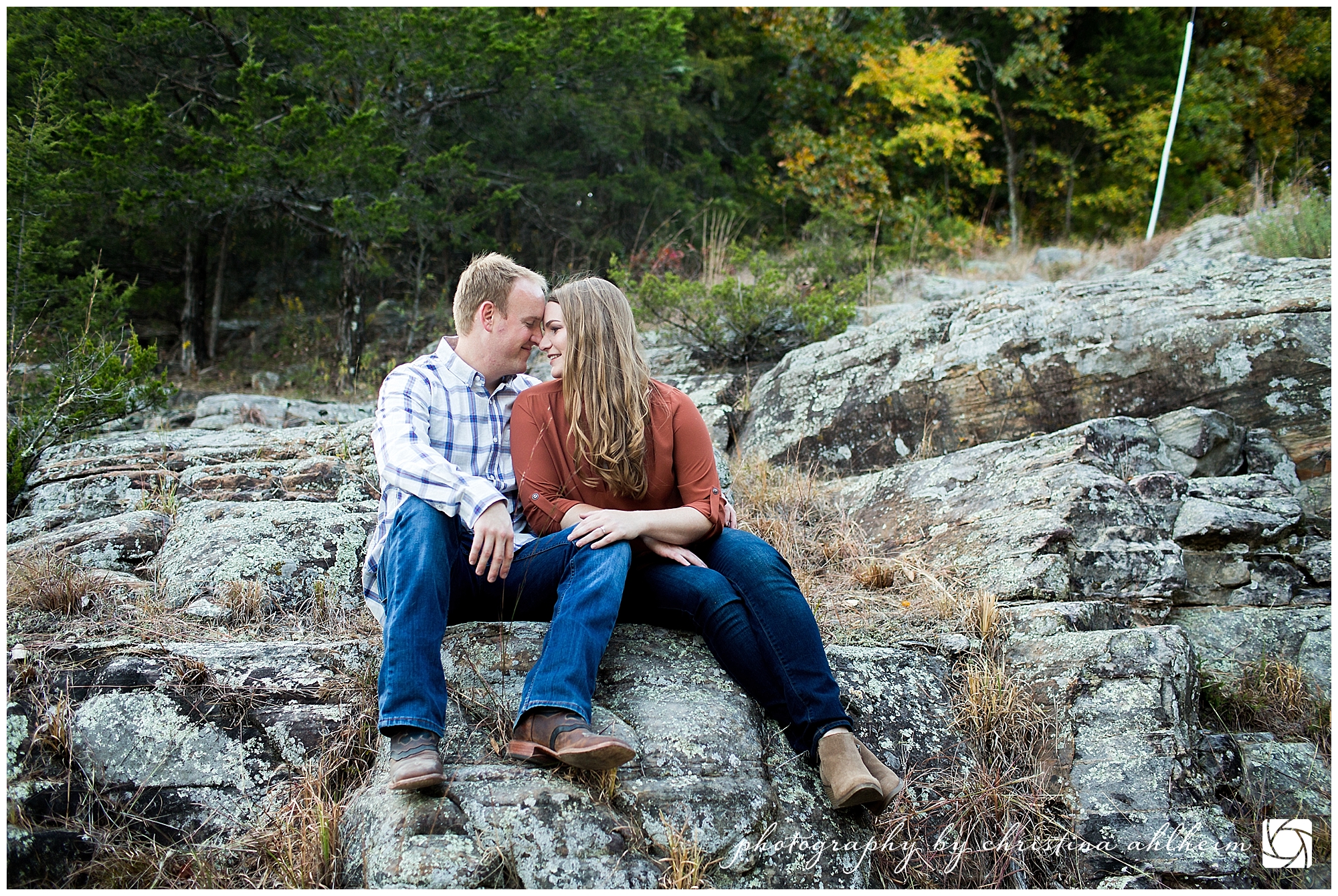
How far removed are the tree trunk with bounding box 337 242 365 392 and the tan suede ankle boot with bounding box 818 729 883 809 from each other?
21.9 ft

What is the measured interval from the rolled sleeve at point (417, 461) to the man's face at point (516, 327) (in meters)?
0.29

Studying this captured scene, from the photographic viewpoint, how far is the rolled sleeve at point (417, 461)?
2.47 meters

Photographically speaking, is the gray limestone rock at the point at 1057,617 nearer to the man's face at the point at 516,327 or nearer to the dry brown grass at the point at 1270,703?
the dry brown grass at the point at 1270,703

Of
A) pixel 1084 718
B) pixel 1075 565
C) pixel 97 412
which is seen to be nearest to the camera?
pixel 1084 718

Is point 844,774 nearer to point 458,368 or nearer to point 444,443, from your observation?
point 444,443

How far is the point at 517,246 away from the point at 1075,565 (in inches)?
292

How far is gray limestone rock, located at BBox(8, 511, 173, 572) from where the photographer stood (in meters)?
3.32

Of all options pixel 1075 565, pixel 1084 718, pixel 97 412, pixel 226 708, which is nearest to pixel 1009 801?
pixel 1084 718

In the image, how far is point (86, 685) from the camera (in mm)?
2438

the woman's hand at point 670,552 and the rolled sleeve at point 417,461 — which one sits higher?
the rolled sleeve at point 417,461

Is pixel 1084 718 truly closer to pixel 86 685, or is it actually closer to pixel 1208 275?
pixel 86 685

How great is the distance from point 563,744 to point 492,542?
0.59 m

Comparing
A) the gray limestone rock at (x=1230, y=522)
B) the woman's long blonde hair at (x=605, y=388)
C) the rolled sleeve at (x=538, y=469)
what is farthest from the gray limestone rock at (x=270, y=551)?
the gray limestone rock at (x=1230, y=522)

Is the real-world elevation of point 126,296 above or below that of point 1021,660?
above
